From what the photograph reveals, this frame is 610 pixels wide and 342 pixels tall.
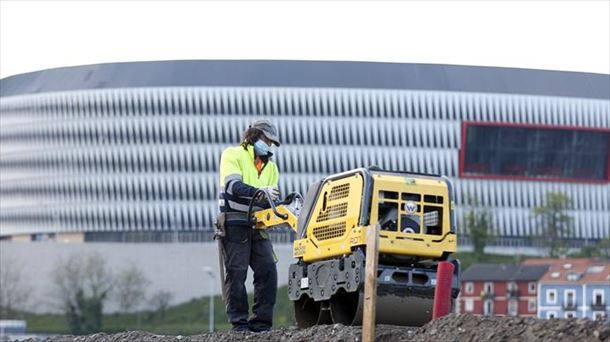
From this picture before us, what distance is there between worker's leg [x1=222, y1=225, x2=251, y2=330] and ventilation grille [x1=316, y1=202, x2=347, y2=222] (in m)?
0.99

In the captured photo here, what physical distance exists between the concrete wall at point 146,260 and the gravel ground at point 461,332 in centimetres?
9925

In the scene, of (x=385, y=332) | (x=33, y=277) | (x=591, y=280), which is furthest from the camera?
(x=33, y=277)

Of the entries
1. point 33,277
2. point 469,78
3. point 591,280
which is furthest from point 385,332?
point 469,78

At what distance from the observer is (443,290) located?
16375mm

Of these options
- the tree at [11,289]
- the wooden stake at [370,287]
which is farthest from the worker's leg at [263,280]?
the tree at [11,289]

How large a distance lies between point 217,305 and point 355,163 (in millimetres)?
18538

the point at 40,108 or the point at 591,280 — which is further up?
the point at 40,108

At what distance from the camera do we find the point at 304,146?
417 feet

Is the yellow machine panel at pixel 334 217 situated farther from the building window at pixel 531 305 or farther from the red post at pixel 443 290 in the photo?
the building window at pixel 531 305

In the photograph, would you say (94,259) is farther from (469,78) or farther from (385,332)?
(385,332)

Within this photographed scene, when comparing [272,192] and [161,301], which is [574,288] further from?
[272,192]

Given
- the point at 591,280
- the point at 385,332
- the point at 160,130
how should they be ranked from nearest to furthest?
the point at 385,332 < the point at 591,280 < the point at 160,130

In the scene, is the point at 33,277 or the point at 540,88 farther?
the point at 540,88

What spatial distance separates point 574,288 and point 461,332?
98197mm
